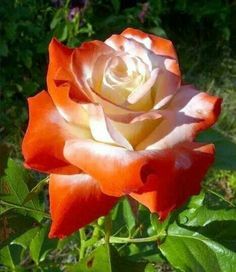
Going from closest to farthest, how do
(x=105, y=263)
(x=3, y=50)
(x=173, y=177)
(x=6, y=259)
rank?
(x=173, y=177) → (x=105, y=263) → (x=6, y=259) → (x=3, y=50)

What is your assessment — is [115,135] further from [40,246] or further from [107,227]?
[40,246]

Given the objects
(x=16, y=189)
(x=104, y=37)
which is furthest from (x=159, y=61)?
(x=104, y=37)

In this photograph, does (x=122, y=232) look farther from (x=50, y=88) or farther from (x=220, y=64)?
(x=220, y=64)

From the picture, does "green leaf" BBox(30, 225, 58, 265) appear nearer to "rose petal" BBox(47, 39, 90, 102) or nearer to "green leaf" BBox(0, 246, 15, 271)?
"green leaf" BBox(0, 246, 15, 271)

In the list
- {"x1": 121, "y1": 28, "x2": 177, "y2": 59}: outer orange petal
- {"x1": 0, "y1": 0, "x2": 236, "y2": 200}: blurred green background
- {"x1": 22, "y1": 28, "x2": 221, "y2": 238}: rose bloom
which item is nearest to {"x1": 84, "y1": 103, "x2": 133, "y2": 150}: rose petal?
{"x1": 22, "y1": 28, "x2": 221, "y2": 238}: rose bloom

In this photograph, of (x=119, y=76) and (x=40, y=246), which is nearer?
(x=119, y=76)
